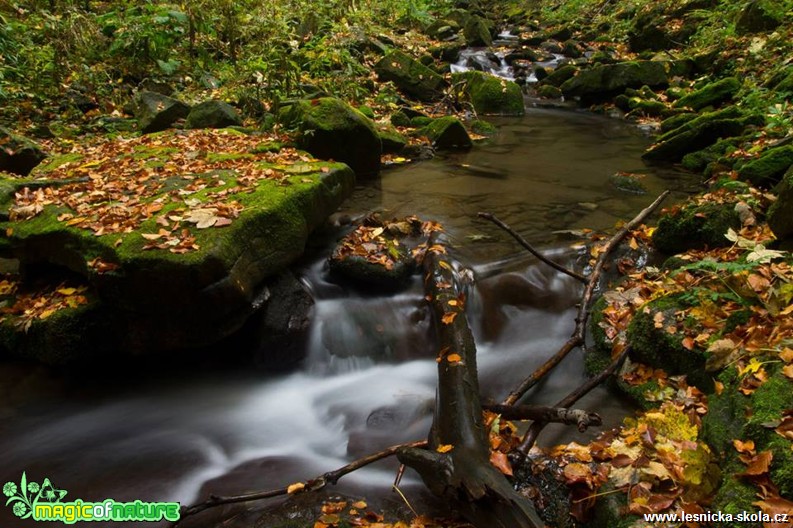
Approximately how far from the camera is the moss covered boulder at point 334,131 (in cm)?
772

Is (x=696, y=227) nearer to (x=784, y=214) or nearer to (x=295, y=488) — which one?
(x=784, y=214)

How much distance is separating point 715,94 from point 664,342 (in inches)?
406

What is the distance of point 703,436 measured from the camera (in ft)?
9.27

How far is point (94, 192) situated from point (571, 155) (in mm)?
8855

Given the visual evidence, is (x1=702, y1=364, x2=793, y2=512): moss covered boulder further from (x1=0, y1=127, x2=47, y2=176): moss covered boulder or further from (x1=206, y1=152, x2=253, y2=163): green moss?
(x1=0, y1=127, x2=47, y2=176): moss covered boulder

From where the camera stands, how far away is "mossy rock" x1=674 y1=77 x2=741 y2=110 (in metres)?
10.8

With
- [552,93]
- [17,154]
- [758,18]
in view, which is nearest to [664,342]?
[17,154]

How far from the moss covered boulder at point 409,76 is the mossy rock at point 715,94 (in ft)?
21.8

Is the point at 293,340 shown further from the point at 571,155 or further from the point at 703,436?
the point at 571,155

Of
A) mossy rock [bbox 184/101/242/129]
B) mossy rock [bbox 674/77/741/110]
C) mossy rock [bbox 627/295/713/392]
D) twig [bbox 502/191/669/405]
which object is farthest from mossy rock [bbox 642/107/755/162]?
mossy rock [bbox 184/101/242/129]

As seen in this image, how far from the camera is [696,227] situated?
16.8 ft

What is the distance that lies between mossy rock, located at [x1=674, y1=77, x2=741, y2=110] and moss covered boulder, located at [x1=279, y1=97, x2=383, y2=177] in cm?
846

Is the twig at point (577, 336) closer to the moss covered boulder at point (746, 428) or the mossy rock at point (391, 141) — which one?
the moss covered boulder at point (746, 428)

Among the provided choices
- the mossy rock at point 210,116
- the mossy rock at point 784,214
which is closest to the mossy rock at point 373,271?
the mossy rock at point 784,214
